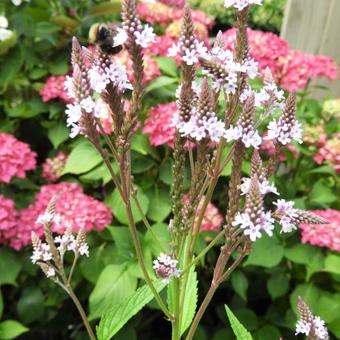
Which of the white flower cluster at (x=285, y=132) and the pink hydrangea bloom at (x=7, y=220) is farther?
the pink hydrangea bloom at (x=7, y=220)

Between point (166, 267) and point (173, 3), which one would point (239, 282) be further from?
point (173, 3)

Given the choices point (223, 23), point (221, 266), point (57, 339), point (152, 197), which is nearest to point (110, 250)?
point (152, 197)

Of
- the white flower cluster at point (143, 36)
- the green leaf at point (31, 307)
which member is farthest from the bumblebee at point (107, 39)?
the green leaf at point (31, 307)

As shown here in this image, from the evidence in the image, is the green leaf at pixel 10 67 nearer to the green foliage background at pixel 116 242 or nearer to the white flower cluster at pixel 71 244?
the green foliage background at pixel 116 242

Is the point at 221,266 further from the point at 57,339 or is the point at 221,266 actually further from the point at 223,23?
the point at 223,23

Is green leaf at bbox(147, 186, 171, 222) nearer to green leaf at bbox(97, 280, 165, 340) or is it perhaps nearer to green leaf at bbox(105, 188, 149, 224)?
green leaf at bbox(105, 188, 149, 224)
